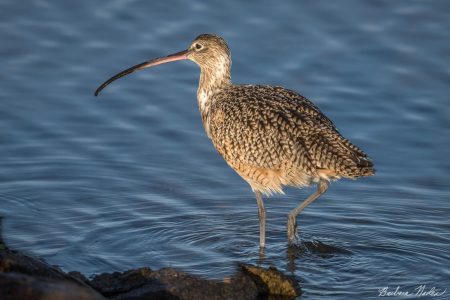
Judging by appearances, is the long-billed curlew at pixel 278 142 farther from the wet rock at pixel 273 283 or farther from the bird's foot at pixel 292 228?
the wet rock at pixel 273 283

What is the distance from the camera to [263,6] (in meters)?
14.2

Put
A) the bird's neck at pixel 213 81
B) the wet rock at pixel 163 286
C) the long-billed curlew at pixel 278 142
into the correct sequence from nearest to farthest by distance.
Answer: the wet rock at pixel 163 286 → the long-billed curlew at pixel 278 142 → the bird's neck at pixel 213 81

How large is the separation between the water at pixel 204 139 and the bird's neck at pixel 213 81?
1047 mm

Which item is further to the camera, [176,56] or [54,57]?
[54,57]

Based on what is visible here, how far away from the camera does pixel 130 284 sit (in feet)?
24.9

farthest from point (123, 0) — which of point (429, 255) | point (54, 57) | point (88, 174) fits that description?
point (429, 255)

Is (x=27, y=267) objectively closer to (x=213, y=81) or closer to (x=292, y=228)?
(x=292, y=228)

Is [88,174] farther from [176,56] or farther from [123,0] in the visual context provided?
[123,0]

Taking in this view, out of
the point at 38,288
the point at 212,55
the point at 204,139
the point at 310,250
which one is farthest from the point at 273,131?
the point at 38,288

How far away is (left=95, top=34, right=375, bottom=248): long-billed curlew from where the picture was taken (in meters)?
8.96

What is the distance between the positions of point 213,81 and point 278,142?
4.45 ft

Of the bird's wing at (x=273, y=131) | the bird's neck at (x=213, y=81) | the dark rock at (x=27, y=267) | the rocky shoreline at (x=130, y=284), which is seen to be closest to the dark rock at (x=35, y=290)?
the rocky shoreline at (x=130, y=284)

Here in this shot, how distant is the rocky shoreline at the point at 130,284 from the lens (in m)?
6.41

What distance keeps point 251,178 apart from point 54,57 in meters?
4.48
